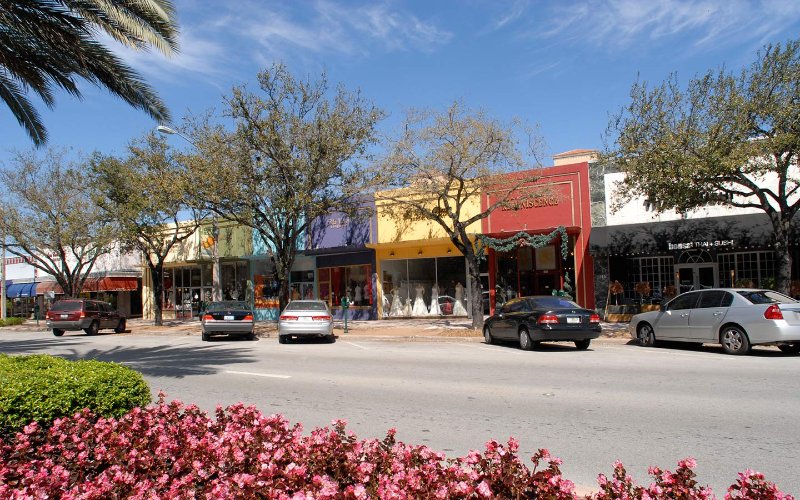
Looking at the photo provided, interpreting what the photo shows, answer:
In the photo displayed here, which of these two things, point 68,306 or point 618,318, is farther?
point 68,306

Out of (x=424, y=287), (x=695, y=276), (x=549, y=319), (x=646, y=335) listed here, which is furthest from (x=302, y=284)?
(x=646, y=335)

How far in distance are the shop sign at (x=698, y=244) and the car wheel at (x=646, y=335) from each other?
5.72 meters

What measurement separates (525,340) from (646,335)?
3.38m

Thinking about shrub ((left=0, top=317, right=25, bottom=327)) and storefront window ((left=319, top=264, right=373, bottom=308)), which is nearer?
storefront window ((left=319, top=264, right=373, bottom=308))

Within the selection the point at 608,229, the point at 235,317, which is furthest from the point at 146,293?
the point at 608,229

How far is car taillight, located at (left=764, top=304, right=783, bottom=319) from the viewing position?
42.0 ft

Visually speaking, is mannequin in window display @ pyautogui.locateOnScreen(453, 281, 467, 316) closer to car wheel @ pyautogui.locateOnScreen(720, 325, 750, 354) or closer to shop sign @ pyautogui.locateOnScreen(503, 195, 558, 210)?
shop sign @ pyautogui.locateOnScreen(503, 195, 558, 210)

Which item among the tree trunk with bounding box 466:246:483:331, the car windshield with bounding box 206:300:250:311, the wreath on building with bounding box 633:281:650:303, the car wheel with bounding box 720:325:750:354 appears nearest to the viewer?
the car wheel with bounding box 720:325:750:354

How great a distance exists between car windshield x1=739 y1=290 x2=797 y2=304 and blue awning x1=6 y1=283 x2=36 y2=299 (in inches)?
1790

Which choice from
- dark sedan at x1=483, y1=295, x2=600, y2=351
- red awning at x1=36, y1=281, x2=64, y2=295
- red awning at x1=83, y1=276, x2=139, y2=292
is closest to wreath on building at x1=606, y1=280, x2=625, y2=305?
dark sedan at x1=483, y1=295, x2=600, y2=351

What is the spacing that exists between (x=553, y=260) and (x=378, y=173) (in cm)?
896

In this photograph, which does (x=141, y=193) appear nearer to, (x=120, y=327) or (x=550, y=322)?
(x=120, y=327)

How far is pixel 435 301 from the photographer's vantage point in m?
28.5

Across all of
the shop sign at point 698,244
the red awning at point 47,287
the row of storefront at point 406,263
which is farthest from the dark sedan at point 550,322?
the red awning at point 47,287
